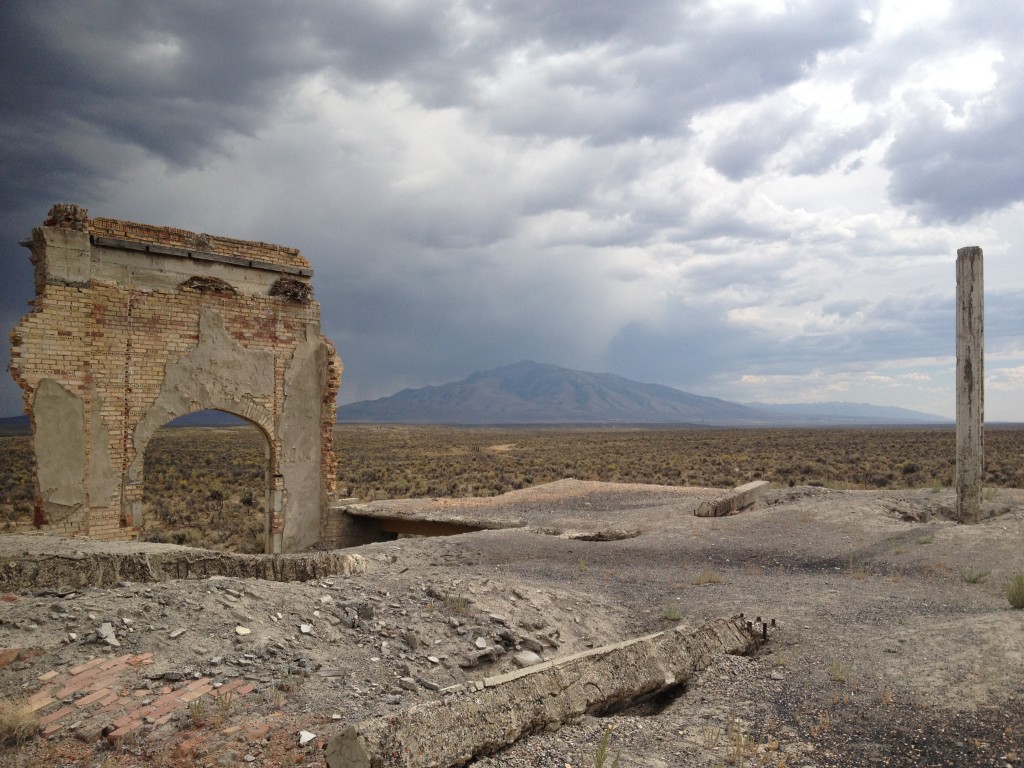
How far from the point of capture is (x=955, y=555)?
10773 millimetres

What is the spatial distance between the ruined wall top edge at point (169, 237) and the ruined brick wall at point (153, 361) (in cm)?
2

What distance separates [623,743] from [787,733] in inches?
46.6

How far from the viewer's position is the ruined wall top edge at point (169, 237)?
11492mm

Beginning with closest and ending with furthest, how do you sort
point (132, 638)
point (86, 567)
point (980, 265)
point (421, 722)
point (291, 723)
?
point (421, 722), point (291, 723), point (132, 638), point (86, 567), point (980, 265)

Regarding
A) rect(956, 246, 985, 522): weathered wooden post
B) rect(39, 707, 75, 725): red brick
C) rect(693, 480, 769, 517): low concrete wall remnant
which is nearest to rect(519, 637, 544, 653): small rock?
rect(39, 707, 75, 725): red brick

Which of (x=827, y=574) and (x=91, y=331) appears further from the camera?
(x=91, y=331)

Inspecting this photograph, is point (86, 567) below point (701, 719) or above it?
above

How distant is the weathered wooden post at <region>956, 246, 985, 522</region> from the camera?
43.9 feet

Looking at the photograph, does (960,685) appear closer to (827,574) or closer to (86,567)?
(827,574)

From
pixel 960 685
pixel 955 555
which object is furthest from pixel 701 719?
pixel 955 555

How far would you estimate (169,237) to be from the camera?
1251cm

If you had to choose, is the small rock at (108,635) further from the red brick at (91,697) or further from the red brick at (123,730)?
the red brick at (123,730)

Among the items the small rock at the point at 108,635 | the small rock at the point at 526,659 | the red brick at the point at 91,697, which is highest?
the small rock at the point at 108,635

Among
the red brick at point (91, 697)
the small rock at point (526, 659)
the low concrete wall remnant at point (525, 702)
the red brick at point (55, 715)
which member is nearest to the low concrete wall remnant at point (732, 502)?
the low concrete wall remnant at point (525, 702)
